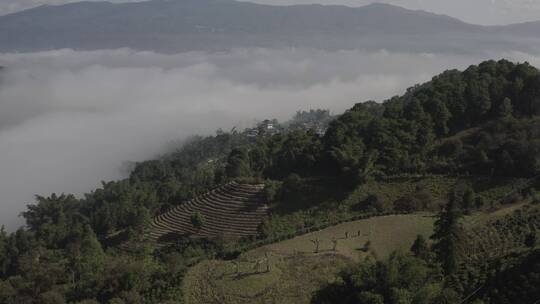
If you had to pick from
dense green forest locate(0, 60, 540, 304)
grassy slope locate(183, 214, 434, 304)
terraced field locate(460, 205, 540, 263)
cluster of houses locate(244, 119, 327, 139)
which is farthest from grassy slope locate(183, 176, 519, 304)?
cluster of houses locate(244, 119, 327, 139)

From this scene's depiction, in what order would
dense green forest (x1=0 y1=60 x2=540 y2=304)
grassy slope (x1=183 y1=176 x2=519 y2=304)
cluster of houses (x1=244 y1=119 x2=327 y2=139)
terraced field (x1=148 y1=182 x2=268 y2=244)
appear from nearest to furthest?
dense green forest (x1=0 y1=60 x2=540 y2=304) → grassy slope (x1=183 y1=176 x2=519 y2=304) → terraced field (x1=148 y1=182 x2=268 y2=244) → cluster of houses (x1=244 y1=119 x2=327 y2=139)

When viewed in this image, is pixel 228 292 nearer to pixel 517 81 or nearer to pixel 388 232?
pixel 388 232

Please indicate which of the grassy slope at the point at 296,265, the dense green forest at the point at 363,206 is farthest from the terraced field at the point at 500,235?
the grassy slope at the point at 296,265

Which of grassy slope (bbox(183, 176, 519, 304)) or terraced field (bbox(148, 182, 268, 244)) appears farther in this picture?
terraced field (bbox(148, 182, 268, 244))

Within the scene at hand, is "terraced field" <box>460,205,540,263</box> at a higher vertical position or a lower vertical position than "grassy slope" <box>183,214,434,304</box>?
higher

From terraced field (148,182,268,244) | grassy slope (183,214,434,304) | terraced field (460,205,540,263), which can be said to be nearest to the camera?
terraced field (460,205,540,263)

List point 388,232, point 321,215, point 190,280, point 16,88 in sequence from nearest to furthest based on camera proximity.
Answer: point 190,280
point 388,232
point 321,215
point 16,88

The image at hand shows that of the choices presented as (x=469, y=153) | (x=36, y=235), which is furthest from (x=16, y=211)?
(x=469, y=153)

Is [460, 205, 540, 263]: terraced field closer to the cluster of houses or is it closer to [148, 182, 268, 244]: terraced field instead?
[148, 182, 268, 244]: terraced field
